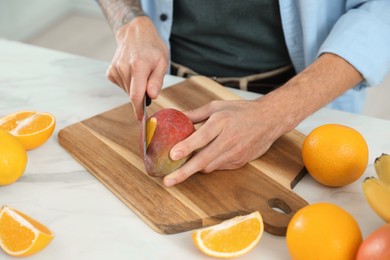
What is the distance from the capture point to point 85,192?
107 cm

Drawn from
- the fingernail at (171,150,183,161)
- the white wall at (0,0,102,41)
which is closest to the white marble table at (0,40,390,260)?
the fingernail at (171,150,183,161)

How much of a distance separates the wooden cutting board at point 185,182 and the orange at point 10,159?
0.13 metres

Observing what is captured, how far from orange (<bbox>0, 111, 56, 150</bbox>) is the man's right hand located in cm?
17

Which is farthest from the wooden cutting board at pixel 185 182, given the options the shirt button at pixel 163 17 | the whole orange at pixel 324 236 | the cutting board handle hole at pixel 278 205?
the shirt button at pixel 163 17

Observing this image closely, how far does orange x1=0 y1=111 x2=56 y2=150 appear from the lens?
1.15 meters

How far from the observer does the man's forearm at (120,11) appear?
1403 millimetres

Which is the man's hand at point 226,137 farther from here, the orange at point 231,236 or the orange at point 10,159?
the orange at point 10,159

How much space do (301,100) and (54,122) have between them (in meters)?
0.50

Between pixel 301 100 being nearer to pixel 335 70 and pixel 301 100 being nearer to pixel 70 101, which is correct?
pixel 335 70

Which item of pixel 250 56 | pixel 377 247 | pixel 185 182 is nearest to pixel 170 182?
pixel 185 182

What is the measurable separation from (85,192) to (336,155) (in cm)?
45

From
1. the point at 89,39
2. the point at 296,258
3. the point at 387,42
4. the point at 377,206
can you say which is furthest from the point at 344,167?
the point at 89,39

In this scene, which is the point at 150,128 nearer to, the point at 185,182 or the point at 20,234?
the point at 185,182

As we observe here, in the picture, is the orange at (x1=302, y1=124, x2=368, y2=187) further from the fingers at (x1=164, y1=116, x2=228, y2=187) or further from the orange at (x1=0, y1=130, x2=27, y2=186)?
the orange at (x1=0, y1=130, x2=27, y2=186)
